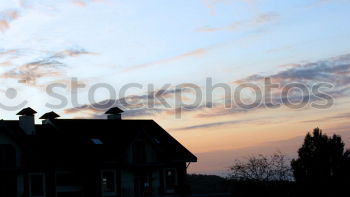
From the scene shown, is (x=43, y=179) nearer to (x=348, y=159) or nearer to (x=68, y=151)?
(x=68, y=151)

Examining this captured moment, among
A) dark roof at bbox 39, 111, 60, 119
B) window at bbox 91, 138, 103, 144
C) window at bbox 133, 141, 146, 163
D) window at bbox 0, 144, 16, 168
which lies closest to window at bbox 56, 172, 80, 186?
window at bbox 91, 138, 103, 144

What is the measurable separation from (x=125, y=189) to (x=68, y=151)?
5151 mm

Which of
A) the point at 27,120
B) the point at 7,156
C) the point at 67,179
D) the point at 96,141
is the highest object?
the point at 27,120

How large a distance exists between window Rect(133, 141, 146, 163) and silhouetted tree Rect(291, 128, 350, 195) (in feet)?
38.3

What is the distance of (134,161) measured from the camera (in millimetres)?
48312

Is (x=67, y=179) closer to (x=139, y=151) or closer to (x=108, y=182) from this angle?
Answer: (x=108, y=182)

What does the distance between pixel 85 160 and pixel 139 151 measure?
428 cm

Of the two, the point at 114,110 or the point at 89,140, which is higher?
the point at 114,110

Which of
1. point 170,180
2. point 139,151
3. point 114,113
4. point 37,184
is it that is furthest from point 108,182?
point 114,113

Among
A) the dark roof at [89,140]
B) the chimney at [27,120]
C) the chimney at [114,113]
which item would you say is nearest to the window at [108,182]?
the dark roof at [89,140]

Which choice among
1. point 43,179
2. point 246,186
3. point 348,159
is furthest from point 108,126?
point 348,159

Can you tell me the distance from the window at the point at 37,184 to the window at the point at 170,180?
10.00 m

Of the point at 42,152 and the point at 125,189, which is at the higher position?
the point at 42,152

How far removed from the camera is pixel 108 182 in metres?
47.8
